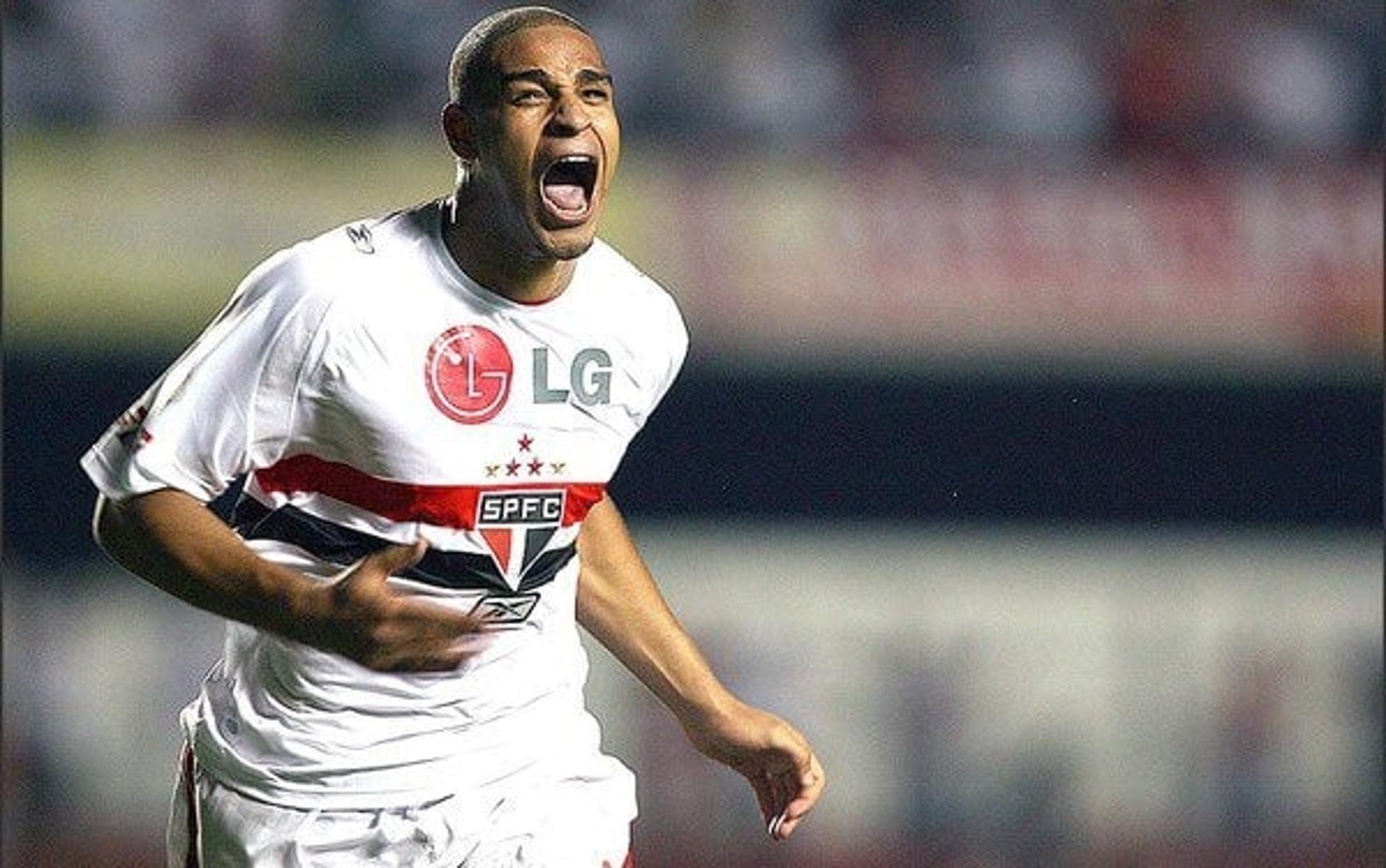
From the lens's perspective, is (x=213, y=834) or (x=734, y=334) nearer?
(x=213, y=834)

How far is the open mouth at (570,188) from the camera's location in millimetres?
3525

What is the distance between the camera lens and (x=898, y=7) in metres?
10.5

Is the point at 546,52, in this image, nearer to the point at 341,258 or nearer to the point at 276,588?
the point at 341,258

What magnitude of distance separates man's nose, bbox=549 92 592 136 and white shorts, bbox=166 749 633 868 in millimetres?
851

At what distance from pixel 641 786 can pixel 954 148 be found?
2.61 meters

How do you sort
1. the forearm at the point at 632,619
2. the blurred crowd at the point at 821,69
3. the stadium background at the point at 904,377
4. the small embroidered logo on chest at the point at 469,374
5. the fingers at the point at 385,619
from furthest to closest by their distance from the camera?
the blurred crowd at the point at 821,69 < the stadium background at the point at 904,377 < the forearm at the point at 632,619 < the small embroidered logo on chest at the point at 469,374 < the fingers at the point at 385,619

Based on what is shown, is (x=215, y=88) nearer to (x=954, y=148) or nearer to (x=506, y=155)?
(x=954, y=148)

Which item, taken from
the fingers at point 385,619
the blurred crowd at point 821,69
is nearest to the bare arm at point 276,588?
the fingers at point 385,619

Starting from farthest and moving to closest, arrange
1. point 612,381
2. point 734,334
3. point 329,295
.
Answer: point 734,334, point 612,381, point 329,295

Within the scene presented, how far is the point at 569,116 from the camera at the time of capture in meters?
3.53

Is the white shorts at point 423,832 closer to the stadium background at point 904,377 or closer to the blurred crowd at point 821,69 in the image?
the stadium background at point 904,377

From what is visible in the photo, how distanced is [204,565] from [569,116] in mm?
721

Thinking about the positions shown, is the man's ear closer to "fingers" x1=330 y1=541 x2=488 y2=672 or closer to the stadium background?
"fingers" x1=330 y1=541 x2=488 y2=672

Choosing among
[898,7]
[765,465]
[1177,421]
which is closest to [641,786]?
[765,465]
